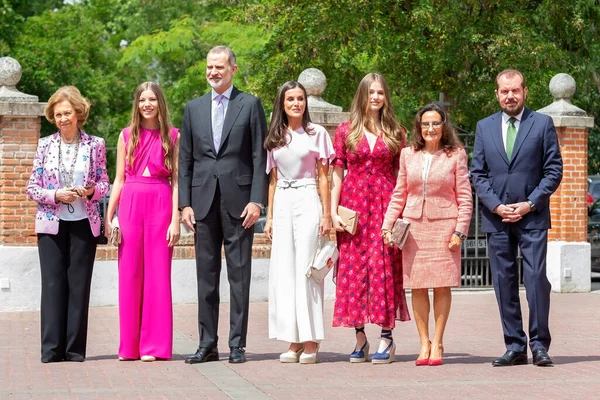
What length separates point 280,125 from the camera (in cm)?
974

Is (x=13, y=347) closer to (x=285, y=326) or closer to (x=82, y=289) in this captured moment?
(x=82, y=289)

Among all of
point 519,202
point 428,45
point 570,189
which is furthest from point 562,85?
point 519,202

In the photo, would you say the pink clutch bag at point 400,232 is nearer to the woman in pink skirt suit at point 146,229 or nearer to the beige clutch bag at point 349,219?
the beige clutch bag at point 349,219

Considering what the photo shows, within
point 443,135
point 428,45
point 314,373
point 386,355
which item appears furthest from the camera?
point 428,45

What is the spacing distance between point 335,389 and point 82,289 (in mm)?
2588

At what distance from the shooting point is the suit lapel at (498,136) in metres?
9.69

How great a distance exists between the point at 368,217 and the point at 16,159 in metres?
6.15

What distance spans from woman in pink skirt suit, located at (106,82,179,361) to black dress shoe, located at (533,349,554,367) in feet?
8.95

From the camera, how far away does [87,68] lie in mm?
46562

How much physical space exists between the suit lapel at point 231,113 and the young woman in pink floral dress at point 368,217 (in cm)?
82

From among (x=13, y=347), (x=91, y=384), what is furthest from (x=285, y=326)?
(x=13, y=347)

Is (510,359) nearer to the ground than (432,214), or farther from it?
nearer to the ground

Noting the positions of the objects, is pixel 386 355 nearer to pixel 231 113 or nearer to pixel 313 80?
pixel 231 113

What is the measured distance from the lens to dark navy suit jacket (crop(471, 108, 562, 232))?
31.5 ft
